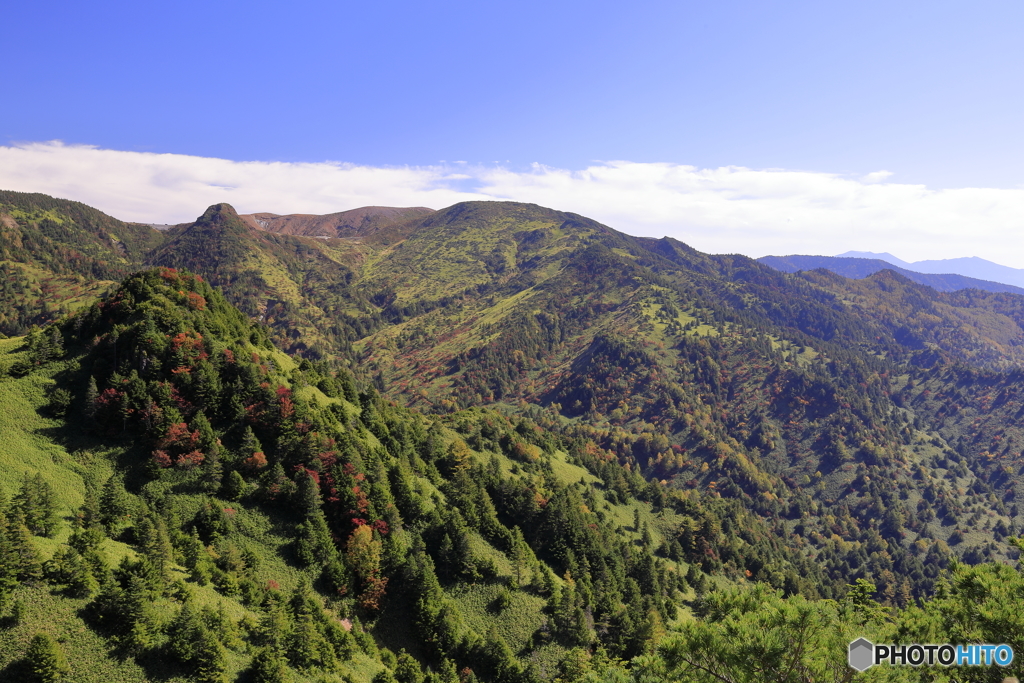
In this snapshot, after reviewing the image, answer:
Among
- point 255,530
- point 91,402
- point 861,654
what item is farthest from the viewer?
point 91,402

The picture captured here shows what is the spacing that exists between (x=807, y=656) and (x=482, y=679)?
49.2m

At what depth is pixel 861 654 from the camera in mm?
22438

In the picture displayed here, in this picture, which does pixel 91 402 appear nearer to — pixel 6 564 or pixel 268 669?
pixel 6 564

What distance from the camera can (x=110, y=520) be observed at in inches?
1994

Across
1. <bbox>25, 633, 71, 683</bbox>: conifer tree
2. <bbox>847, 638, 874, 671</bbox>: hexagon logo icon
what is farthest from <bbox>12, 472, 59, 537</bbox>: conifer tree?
<bbox>847, 638, 874, 671</bbox>: hexagon logo icon

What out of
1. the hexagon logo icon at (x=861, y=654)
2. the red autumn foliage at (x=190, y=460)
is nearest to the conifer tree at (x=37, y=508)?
the red autumn foliage at (x=190, y=460)

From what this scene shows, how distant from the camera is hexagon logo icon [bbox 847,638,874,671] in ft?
72.7

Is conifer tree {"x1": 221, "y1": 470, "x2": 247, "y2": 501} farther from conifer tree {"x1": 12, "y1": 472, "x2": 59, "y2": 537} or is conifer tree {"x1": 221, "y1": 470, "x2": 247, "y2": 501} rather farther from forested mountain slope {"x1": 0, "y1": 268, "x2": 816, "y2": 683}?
conifer tree {"x1": 12, "y1": 472, "x2": 59, "y2": 537}

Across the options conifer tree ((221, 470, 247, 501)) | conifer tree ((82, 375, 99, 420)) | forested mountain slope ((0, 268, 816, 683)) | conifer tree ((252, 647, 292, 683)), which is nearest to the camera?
forested mountain slope ((0, 268, 816, 683))

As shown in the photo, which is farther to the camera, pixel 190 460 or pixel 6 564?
pixel 190 460

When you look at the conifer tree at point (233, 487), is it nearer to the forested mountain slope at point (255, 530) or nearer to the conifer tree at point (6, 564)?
the forested mountain slope at point (255, 530)

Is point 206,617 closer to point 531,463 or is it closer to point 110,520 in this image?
point 110,520

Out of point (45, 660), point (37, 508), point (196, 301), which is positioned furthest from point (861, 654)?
point (196, 301)

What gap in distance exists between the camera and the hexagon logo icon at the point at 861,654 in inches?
873
